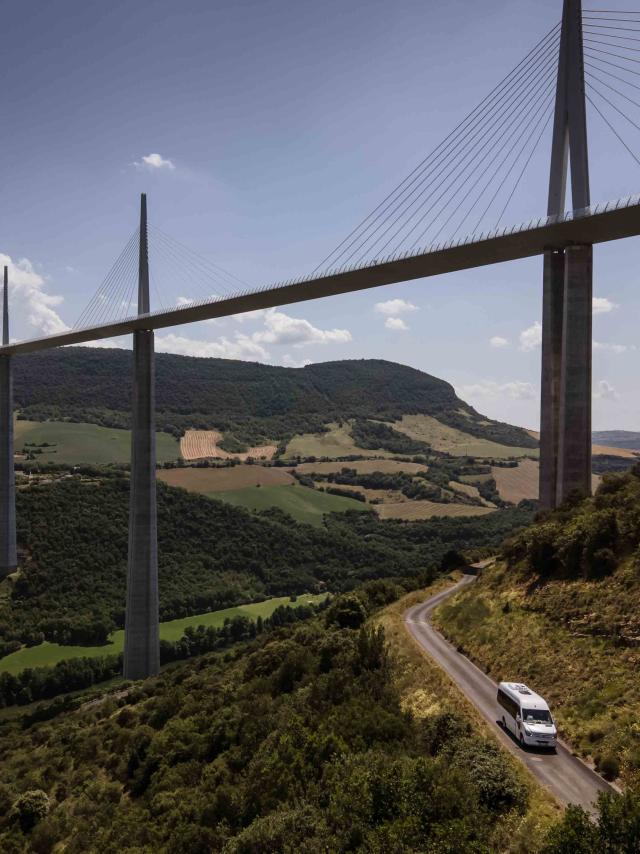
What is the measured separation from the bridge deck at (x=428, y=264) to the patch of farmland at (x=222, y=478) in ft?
149

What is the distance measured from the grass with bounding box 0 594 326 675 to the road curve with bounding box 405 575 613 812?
108 feet

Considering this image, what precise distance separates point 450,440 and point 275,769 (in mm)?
159871

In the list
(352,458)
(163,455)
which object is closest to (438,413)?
(352,458)

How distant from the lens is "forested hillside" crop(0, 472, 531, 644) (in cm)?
5347

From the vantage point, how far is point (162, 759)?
1892cm

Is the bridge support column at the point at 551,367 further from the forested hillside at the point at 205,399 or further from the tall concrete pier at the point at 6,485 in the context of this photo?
the forested hillside at the point at 205,399

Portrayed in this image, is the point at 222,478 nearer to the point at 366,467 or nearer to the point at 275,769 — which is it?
the point at 366,467

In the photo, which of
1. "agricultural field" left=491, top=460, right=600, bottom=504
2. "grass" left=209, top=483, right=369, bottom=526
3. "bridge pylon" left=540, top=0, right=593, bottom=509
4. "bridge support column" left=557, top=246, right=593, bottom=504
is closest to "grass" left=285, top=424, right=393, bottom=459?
"agricultural field" left=491, top=460, right=600, bottom=504

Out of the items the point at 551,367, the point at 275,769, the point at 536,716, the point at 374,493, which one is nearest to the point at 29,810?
the point at 275,769

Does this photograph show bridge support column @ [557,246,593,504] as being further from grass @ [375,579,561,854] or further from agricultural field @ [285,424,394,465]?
agricultural field @ [285,424,394,465]

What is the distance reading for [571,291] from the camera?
2373cm

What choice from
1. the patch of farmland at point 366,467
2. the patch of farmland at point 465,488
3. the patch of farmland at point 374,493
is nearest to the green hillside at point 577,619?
the patch of farmland at point 374,493

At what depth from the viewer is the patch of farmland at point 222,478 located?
91794 millimetres

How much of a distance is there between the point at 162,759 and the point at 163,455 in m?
100
